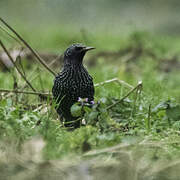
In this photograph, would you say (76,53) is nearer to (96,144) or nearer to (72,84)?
(72,84)

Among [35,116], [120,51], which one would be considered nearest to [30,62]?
[120,51]

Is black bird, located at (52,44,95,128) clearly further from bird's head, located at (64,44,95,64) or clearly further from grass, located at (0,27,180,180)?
grass, located at (0,27,180,180)

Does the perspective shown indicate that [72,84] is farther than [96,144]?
Yes

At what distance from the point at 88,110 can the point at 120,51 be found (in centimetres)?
613

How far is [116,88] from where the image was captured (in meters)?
5.41

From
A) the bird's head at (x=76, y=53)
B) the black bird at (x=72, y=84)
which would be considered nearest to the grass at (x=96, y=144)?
the black bird at (x=72, y=84)

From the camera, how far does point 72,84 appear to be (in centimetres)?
416

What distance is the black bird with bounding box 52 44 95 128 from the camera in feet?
13.6

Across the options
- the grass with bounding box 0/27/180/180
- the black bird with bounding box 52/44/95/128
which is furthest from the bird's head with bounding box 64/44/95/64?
the grass with bounding box 0/27/180/180

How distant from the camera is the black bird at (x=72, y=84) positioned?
4156 millimetres

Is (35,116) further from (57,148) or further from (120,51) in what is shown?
(120,51)

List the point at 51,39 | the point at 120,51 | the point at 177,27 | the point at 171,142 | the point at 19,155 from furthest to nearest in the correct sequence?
the point at 177,27 < the point at 51,39 < the point at 120,51 < the point at 171,142 < the point at 19,155

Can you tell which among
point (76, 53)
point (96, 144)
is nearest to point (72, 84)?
point (76, 53)

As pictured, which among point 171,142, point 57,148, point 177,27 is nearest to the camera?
point 57,148
